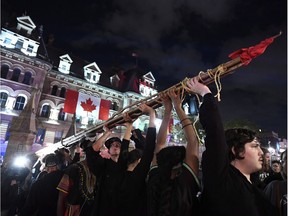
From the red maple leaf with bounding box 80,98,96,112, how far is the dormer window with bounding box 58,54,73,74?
284 inches

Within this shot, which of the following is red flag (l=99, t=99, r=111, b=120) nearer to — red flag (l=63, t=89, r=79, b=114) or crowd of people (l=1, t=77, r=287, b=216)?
red flag (l=63, t=89, r=79, b=114)

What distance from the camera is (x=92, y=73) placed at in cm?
2861

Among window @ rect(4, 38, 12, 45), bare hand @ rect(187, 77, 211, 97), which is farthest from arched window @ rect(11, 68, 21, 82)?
bare hand @ rect(187, 77, 211, 97)

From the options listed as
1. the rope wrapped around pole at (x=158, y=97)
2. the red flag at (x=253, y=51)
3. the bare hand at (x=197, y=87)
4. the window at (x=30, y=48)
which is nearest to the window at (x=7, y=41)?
the window at (x=30, y=48)

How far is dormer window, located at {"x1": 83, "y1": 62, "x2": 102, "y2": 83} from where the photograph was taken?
92.2 feet

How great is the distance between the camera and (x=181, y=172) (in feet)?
5.52

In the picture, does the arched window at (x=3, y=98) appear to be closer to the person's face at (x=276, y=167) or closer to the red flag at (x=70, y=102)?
the red flag at (x=70, y=102)

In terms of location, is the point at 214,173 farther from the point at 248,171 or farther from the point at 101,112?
the point at 101,112

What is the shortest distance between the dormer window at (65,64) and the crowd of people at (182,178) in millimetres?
24967

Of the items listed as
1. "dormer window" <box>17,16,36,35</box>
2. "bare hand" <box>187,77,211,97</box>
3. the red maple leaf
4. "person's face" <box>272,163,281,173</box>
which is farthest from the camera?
"dormer window" <box>17,16,36,35</box>

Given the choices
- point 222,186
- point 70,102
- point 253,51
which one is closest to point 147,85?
point 70,102

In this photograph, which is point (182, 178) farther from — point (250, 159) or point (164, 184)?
point (250, 159)

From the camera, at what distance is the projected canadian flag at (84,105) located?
66.4ft

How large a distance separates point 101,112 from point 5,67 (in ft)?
37.5
